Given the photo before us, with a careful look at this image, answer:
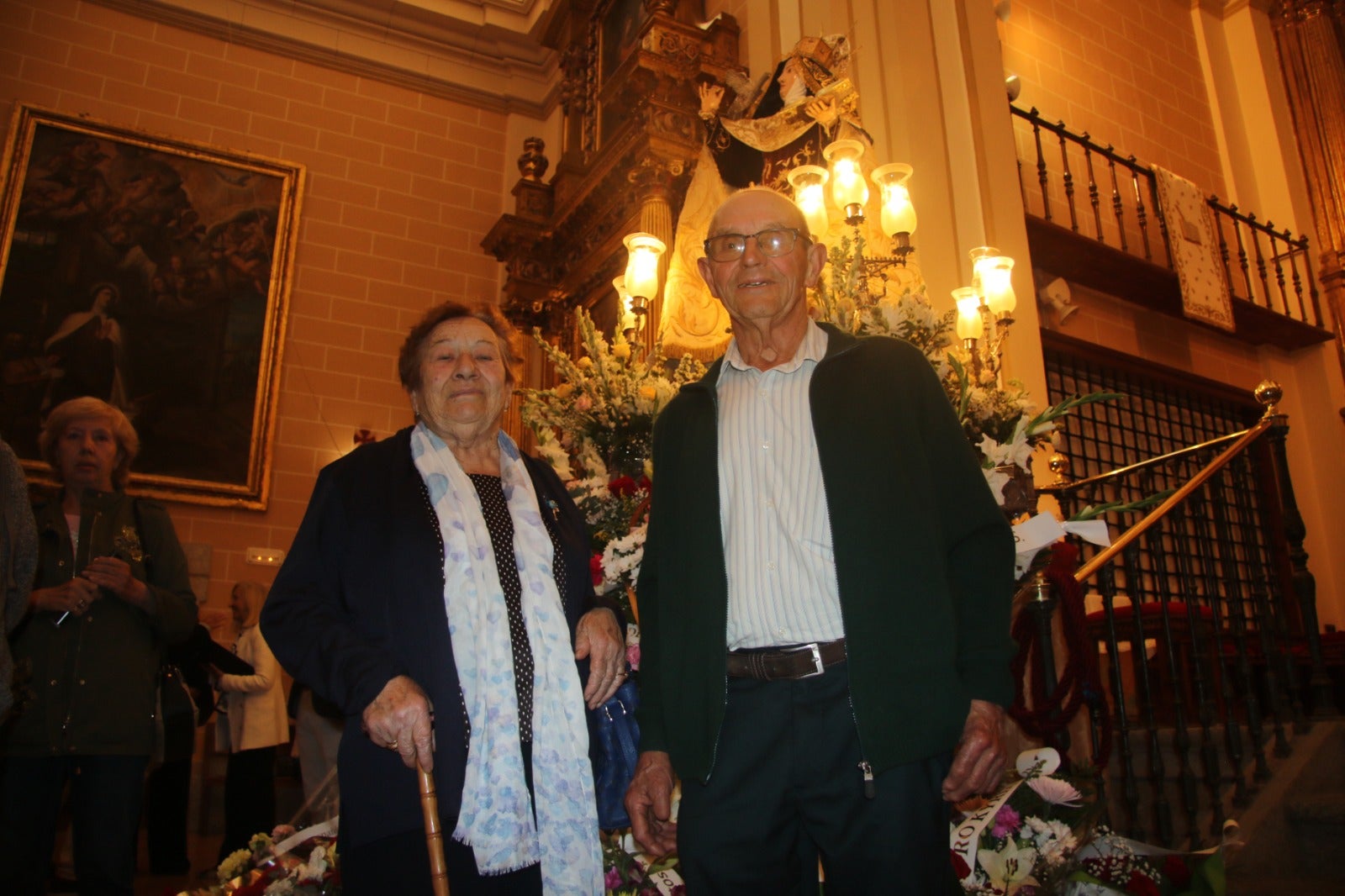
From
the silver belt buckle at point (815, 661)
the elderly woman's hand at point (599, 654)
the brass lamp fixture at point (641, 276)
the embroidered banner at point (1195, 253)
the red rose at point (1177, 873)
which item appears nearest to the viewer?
the silver belt buckle at point (815, 661)

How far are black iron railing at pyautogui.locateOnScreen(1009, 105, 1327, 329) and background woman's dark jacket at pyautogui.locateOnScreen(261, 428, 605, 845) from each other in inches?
259

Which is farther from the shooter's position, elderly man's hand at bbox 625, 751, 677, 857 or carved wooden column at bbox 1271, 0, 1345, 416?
carved wooden column at bbox 1271, 0, 1345, 416

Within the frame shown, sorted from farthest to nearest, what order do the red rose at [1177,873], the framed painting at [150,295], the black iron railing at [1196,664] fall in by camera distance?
the framed painting at [150,295] → the black iron railing at [1196,664] → the red rose at [1177,873]

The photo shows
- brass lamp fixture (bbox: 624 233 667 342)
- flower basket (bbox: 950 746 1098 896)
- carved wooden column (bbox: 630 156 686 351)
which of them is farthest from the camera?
carved wooden column (bbox: 630 156 686 351)

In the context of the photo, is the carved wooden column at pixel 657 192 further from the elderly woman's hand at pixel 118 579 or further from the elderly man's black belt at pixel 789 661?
the elderly man's black belt at pixel 789 661

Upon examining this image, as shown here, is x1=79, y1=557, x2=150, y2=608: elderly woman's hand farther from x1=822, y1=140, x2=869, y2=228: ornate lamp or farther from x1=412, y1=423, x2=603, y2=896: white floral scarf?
x1=822, y1=140, x2=869, y2=228: ornate lamp

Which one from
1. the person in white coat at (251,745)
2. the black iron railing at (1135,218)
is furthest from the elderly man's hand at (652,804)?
the black iron railing at (1135,218)

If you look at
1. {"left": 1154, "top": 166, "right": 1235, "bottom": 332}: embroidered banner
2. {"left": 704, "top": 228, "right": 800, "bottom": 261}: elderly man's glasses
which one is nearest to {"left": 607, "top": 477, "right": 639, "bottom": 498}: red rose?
{"left": 704, "top": 228, "right": 800, "bottom": 261}: elderly man's glasses

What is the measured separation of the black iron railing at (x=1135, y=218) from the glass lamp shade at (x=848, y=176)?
12.0ft

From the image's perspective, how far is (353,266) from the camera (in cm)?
789

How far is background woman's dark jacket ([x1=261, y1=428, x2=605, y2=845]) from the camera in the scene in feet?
4.97

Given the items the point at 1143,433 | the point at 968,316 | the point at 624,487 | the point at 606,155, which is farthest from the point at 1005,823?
the point at 1143,433

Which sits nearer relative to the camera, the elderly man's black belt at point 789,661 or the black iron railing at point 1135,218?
the elderly man's black belt at point 789,661

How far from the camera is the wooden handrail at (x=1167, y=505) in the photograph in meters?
3.07
